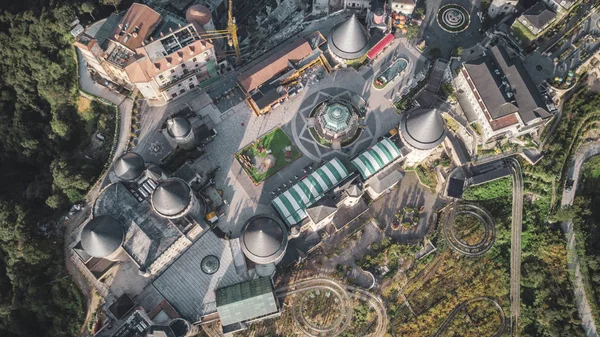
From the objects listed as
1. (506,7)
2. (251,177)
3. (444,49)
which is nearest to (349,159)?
(251,177)

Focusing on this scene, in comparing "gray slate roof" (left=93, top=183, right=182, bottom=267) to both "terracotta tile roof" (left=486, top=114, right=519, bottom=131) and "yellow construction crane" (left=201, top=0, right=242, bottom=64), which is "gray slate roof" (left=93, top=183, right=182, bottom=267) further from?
"terracotta tile roof" (left=486, top=114, right=519, bottom=131)

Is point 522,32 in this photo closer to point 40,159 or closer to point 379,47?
point 379,47

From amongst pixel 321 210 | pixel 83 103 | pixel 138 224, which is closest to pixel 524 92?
pixel 321 210

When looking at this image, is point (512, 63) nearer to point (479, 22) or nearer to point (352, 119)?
point (479, 22)

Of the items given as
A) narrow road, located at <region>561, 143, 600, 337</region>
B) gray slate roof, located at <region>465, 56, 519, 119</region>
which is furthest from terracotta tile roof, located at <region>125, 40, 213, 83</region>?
narrow road, located at <region>561, 143, 600, 337</region>

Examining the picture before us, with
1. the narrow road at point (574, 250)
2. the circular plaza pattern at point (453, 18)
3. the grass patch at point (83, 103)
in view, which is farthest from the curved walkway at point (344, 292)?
the circular plaza pattern at point (453, 18)
